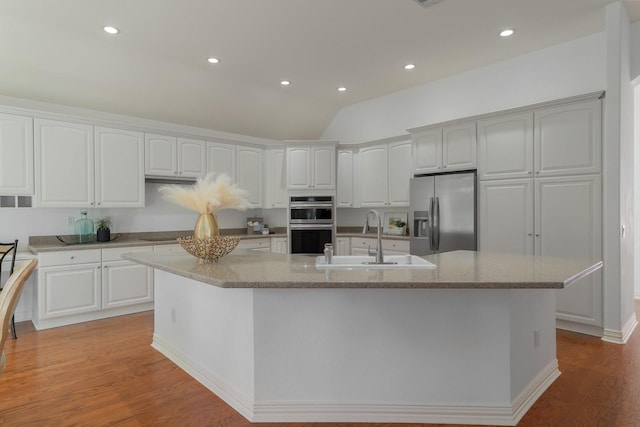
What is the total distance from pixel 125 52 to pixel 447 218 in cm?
393

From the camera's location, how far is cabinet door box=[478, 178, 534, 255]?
12.7 feet

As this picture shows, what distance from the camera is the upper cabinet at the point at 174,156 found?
4.80m

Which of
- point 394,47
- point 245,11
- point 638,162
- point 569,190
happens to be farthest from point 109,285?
point 638,162

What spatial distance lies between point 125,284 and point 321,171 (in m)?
2.98

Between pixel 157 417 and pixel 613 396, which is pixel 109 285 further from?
pixel 613 396

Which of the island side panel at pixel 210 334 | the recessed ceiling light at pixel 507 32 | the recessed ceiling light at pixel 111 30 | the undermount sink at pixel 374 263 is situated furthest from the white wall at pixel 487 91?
the island side panel at pixel 210 334

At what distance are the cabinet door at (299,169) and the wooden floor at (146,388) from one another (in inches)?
116

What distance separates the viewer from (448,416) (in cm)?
207

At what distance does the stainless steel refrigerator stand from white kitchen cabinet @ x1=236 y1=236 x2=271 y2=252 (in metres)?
2.19

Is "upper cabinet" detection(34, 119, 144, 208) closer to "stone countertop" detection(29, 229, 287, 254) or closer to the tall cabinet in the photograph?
"stone countertop" detection(29, 229, 287, 254)

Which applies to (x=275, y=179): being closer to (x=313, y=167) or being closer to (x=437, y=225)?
(x=313, y=167)

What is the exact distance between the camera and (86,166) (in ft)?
14.1

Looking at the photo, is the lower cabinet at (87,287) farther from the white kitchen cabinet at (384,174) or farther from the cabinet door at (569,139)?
the cabinet door at (569,139)

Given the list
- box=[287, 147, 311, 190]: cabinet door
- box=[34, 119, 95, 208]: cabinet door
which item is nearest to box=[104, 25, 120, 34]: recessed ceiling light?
box=[34, 119, 95, 208]: cabinet door
